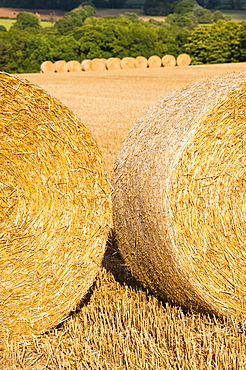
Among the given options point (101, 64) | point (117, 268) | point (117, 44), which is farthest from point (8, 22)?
point (117, 268)

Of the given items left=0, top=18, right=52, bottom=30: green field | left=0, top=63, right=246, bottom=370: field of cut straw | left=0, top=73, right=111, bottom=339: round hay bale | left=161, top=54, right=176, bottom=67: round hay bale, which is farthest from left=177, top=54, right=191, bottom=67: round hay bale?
left=0, top=73, right=111, bottom=339: round hay bale

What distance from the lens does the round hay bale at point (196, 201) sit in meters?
4.01

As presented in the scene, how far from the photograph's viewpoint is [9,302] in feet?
12.9

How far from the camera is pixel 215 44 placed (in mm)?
37750

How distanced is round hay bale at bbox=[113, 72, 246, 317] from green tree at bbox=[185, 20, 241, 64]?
3428cm

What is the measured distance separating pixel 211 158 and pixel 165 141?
399 millimetres

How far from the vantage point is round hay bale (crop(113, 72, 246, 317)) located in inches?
158

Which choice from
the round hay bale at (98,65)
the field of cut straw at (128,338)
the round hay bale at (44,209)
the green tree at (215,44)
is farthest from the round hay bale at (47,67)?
the round hay bale at (44,209)

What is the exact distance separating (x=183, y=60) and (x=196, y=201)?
33857 millimetres

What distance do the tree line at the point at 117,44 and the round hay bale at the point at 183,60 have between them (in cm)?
167

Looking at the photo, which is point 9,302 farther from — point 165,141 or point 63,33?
point 63,33

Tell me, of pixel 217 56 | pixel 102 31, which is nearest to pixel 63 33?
pixel 102 31

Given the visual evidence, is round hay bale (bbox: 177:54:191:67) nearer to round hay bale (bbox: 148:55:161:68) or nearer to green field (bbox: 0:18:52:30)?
round hay bale (bbox: 148:55:161:68)

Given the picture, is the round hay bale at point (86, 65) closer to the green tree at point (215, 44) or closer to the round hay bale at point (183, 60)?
the round hay bale at point (183, 60)
